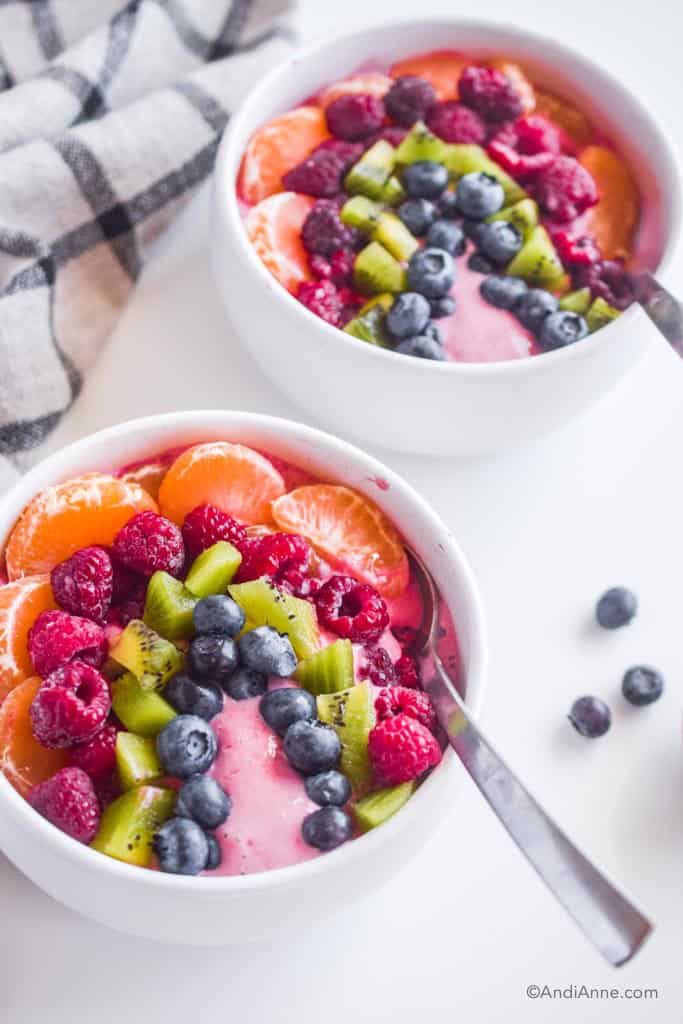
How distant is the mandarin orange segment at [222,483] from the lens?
5.45 ft

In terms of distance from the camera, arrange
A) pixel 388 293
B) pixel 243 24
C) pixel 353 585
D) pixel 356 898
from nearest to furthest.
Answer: pixel 356 898 < pixel 353 585 < pixel 388 293 < pixel 243 24

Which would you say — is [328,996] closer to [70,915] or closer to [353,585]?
[70,915]

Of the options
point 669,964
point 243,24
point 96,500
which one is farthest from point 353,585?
point 243,24

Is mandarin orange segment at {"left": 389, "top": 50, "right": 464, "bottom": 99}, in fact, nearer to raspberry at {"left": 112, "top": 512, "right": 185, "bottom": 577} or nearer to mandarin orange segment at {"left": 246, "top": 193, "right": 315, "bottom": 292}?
mandarin orange segment at {"left": 246, "top": 193, "right": 315, "bottom": 292}

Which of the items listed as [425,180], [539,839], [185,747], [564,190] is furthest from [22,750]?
[564,190]

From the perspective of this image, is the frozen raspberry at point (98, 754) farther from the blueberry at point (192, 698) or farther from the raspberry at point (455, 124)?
the raspberry at point (455, 124)

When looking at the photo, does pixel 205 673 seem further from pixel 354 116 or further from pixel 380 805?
pixel 354 116

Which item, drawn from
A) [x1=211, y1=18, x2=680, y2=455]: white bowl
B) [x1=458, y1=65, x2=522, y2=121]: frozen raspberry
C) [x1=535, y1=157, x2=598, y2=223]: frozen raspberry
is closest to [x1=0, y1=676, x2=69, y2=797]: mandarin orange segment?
[x1=211, y1=18, x2=680, y2=455]: white bowl

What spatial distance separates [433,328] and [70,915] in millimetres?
933

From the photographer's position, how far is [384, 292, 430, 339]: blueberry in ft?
6.17

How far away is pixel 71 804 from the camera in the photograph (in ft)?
4.58

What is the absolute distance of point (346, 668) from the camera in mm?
1520

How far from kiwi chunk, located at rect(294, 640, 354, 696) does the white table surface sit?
0.32m

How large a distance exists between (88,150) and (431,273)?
0.60 meters
